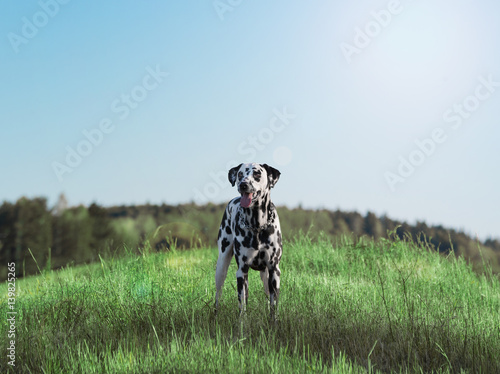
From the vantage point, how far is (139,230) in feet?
50.3

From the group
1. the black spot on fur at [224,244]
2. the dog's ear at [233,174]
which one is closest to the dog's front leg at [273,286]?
the black spot on fur at [224,244]

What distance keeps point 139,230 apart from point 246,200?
36.7 feet

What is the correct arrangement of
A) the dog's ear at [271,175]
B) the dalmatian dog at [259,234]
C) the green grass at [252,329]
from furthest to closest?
the dog's ear at [271,175] → the dalmatian dog at [259,234] → the green grass at [252,329]

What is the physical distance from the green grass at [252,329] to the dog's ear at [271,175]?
1.52 meters

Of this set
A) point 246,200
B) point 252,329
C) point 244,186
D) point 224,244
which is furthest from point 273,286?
point 244,186

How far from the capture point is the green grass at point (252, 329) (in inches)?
161

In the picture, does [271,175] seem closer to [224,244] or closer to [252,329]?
[224,244]

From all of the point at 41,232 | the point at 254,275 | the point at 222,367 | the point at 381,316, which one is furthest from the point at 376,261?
the point at 41,232

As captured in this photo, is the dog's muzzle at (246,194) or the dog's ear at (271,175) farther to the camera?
the dog's ear at (271,175)

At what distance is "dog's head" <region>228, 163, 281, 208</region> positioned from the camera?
4.90m

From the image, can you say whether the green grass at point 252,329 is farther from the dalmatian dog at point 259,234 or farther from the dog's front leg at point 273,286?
the dalmatian dog at point 259,234

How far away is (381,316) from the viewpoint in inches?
214

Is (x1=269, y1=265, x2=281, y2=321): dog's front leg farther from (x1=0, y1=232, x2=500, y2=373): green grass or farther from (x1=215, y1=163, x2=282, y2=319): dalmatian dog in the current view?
(x1=0, y1=232, x2=500, y2=373): green grass

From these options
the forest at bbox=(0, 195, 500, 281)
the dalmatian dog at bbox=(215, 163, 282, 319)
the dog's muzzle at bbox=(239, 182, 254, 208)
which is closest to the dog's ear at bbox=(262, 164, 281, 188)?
the dalmatian dog at bbox=(215, 163, 282, 319)
